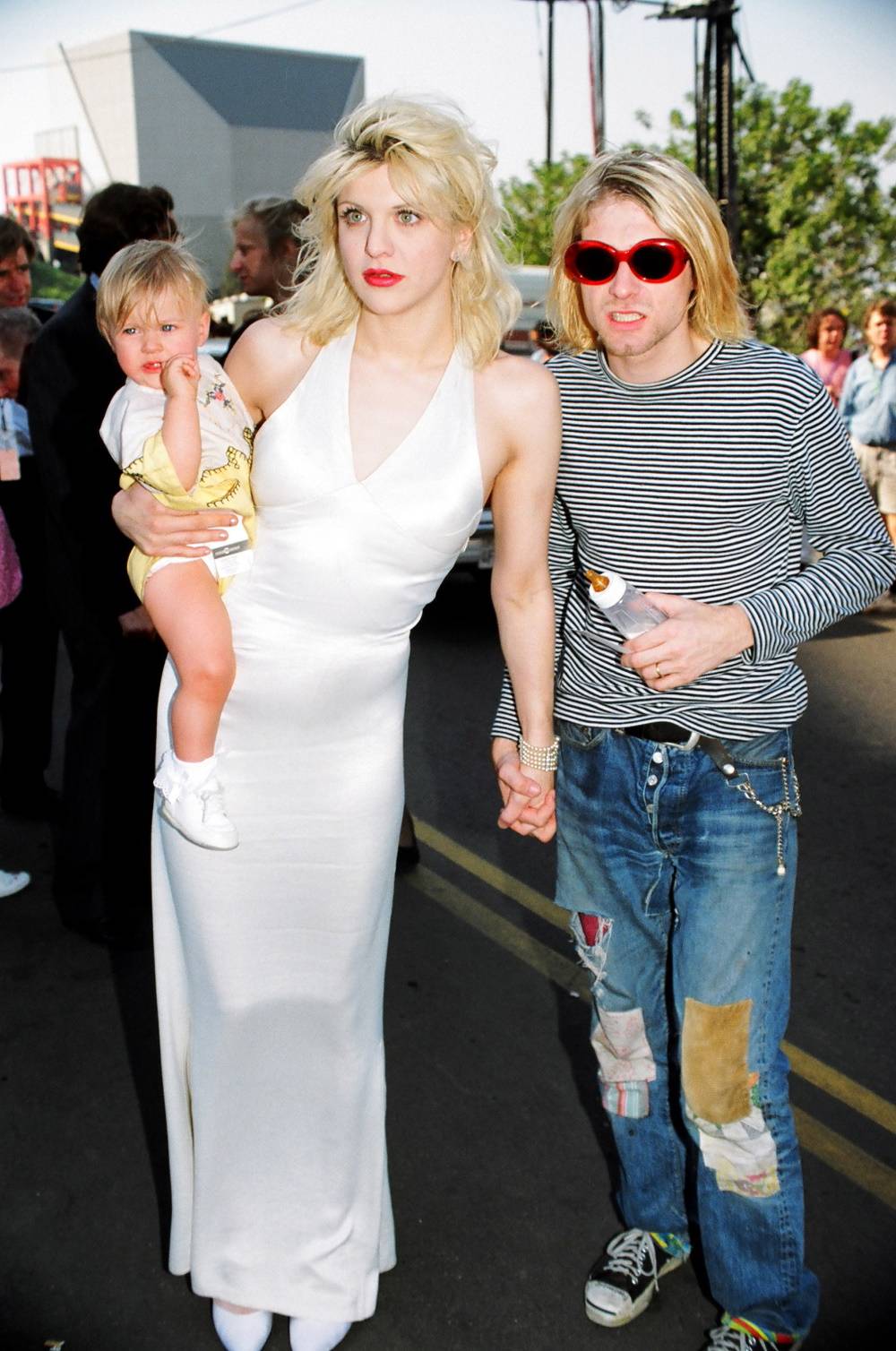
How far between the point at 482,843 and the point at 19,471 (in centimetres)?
250

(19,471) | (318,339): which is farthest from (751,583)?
(19,471)

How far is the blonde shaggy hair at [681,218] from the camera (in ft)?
7.56

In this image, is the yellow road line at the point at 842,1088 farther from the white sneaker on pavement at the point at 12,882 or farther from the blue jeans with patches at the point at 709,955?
the white sneaker on pavement at the point at 12,882

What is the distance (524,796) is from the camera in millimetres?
2695

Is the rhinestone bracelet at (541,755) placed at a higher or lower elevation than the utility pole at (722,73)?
lower

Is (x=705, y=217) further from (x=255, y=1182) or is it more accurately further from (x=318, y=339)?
(x=255, y=1182)

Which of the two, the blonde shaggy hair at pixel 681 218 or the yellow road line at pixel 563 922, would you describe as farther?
the yellow road line at pixel 563 922

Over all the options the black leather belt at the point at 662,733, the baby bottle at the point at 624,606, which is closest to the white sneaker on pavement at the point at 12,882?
the black leather belt at the point at 662,733

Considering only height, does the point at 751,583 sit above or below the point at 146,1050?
above

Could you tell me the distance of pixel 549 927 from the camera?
15.3 feet

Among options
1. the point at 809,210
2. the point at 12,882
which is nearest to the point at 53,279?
the point at 809,210

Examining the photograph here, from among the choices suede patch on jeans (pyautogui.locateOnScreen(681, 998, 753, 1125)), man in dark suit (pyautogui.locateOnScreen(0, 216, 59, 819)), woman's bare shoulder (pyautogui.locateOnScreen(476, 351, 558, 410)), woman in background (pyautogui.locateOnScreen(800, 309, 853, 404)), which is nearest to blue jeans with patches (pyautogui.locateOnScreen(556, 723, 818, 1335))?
suede patch on jeans (pyautogui.locateOnScreen(681, 998, 753, 1125))

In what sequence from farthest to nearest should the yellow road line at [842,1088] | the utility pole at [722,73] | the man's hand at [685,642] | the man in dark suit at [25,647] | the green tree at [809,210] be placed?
the green tree at [809,210]
the utility pole at [722,73]
the man in dark suit at [25,647]
the yellow road line at [842,1088]
the man's hand at [685,642]

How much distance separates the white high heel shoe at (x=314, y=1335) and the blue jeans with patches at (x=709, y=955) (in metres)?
0.79
